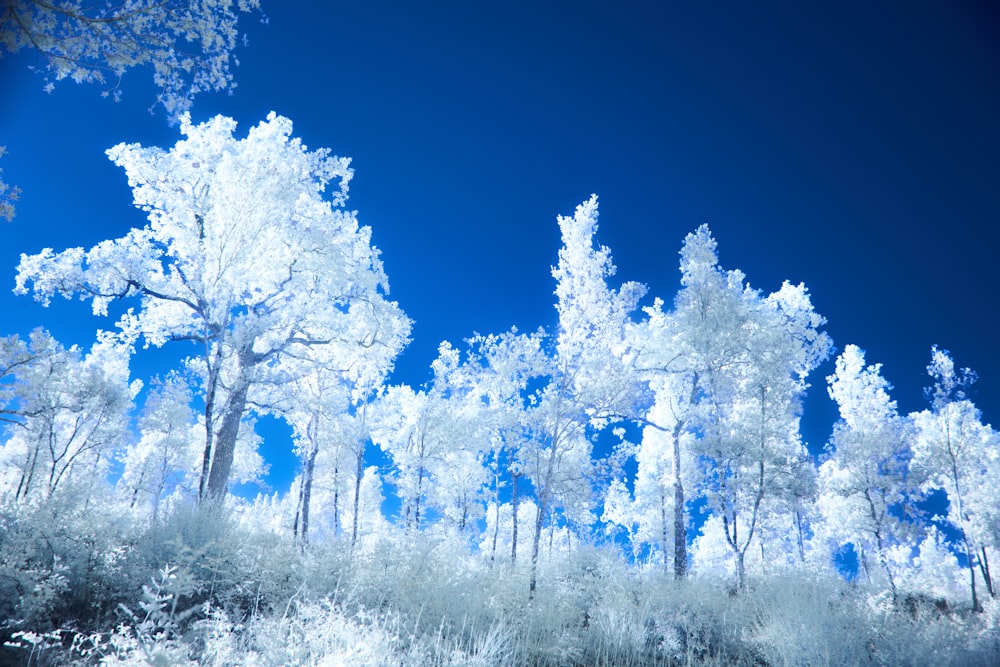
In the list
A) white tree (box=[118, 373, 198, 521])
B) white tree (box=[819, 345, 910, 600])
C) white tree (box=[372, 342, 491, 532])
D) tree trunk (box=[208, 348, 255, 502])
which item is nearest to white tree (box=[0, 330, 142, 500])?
white tree (box=[118, 373, 198, 521])

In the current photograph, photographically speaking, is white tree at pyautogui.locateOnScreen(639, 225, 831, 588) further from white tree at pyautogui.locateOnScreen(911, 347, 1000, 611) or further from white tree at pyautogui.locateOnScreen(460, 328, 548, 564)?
white tree at pyautogui.locateOnScreen(911, 347, 1000, 611)

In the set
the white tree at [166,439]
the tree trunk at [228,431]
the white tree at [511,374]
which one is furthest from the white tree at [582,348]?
the white tree at [166,439]

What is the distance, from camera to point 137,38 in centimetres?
484

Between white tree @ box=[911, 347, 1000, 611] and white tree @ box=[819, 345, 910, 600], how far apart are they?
1.05 metres

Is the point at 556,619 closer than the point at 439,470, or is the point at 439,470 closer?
the point at 556,619

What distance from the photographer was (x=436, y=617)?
6.88 meters

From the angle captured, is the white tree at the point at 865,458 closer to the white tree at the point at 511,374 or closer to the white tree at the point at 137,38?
the white tree at the point at 511,374

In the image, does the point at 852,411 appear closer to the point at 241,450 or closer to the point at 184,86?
the point at 184,86

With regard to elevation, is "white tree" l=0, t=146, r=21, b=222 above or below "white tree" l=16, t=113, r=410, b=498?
below

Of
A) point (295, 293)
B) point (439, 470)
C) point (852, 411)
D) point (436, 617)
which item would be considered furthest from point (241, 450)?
point (852, 411)

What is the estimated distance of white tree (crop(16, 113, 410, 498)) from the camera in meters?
10.3

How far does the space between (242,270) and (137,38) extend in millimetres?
5045

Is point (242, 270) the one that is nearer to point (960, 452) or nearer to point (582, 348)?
point (582, 348)

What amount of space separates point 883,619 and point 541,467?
383 inches
